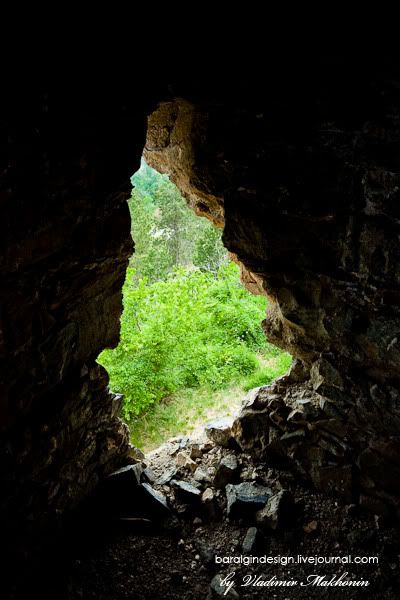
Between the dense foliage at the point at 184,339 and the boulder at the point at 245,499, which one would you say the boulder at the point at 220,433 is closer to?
the boulder at the point at 245,499

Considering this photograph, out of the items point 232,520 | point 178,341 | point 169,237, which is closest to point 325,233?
point 232,520

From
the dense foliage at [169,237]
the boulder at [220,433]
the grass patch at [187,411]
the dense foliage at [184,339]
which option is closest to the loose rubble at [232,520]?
the boulder at [220,433]

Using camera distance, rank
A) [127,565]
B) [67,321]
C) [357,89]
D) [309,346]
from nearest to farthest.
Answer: [357,89]
[67,321]
[127,565]
[309,346]

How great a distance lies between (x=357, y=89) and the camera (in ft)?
19.1

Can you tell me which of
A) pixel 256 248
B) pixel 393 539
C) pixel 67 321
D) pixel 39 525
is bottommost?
pixel 39 525

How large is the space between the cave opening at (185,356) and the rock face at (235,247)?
548cm

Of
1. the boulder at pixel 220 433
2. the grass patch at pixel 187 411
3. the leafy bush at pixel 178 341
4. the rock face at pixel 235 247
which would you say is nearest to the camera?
the rock face at pixel 235 247

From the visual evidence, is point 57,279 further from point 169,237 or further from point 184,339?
point 169,237

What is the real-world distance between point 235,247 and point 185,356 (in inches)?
318

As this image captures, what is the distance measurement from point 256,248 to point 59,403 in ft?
12.4

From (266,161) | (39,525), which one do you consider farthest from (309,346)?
(39,525)

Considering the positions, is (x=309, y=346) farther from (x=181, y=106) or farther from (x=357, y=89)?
(x=181, y=106)

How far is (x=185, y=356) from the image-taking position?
1466 centimetres

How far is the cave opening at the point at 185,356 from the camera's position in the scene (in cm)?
1357
